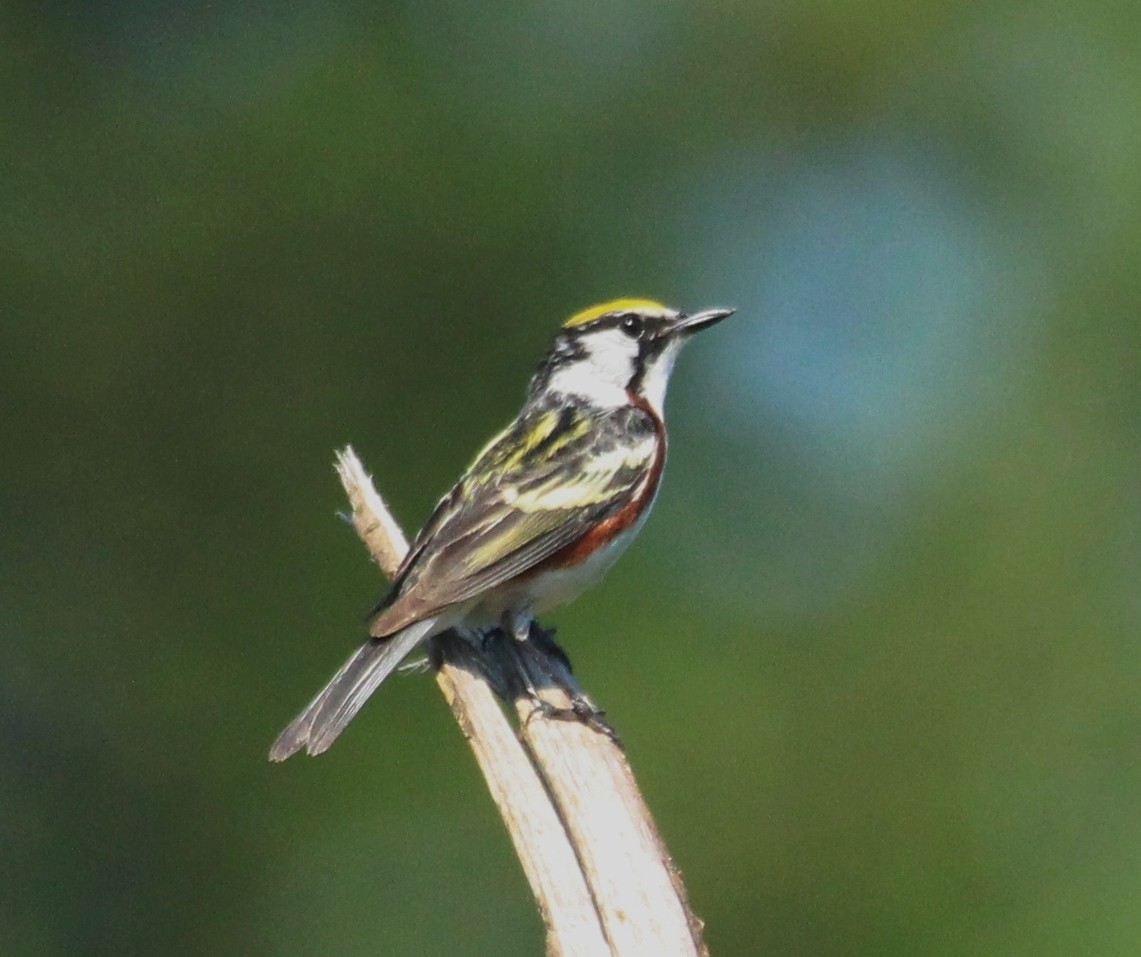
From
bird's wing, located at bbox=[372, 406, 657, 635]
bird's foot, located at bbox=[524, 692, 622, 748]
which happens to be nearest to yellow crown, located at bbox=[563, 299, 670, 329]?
bird's wing, located at bbox=[372, 406, 657, 635]

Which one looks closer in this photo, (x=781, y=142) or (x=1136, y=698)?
(x=1136, y=698)

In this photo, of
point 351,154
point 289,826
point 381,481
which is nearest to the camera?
point 381,481

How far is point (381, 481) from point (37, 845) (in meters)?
4.28

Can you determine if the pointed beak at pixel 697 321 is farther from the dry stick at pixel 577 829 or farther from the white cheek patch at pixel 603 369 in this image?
the dry stick at pixel 577 829

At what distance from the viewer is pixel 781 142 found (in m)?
20.1

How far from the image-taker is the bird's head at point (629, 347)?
850 centimetres

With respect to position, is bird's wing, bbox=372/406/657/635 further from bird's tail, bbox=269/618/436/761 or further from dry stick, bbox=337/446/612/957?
dry stick, bbox=337/446/612/957

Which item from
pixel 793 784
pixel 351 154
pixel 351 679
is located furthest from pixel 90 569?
pixel 351 679

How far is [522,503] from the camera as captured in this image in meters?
7.55

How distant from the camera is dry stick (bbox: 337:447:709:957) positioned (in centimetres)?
561

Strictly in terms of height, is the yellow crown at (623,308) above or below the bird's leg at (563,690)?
above

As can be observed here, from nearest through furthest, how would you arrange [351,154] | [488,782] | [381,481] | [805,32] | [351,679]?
[488,782] → [351,679] → [381,481] → [351,154] → [805,32]

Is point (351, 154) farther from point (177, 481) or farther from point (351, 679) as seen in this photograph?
point (351, 679)

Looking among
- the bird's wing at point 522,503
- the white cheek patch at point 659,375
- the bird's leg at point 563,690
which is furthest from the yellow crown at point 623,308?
the bird's leg at point 563,690
